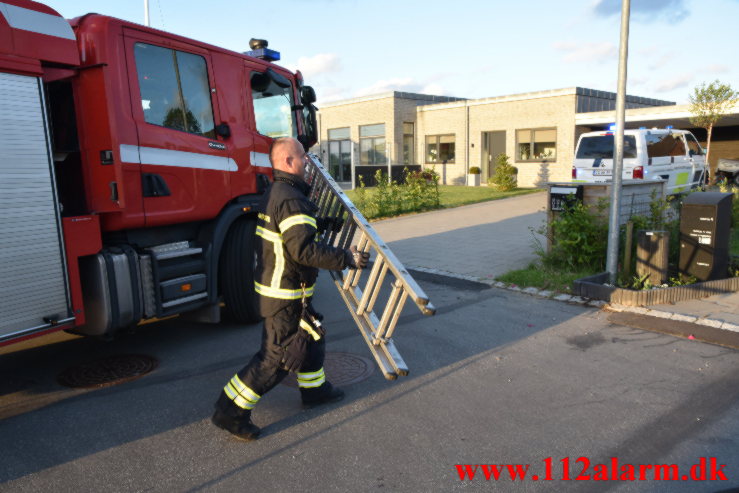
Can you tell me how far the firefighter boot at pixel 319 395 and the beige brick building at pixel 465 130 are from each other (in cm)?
1976

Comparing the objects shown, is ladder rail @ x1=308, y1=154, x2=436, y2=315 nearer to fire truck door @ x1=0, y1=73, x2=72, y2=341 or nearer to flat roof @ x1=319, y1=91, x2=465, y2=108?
fire truck door @ x1=0, y1=73, x2=72, y2=341

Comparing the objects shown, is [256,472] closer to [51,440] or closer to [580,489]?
[51,440]

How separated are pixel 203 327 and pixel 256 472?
3075mm

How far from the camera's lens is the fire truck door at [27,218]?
3.58m

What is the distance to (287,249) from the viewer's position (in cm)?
339

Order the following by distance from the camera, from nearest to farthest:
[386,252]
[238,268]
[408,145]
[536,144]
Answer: [386,252] < [238,268] < [536,144] < [408,145]

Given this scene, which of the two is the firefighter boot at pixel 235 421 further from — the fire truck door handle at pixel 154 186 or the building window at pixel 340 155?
the building window at pixel 340 155

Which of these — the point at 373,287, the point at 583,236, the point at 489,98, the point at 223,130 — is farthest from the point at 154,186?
the point at 489,98

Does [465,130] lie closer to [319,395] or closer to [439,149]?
[439,149]

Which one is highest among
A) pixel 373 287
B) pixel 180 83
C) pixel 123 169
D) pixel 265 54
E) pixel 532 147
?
pixel 265 54

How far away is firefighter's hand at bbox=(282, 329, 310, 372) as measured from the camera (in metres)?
3.47

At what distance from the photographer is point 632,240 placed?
6.96m

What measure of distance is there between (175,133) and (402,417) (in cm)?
315

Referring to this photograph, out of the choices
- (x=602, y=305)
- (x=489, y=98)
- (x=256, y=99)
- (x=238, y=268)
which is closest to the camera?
(x=238, y=268)
